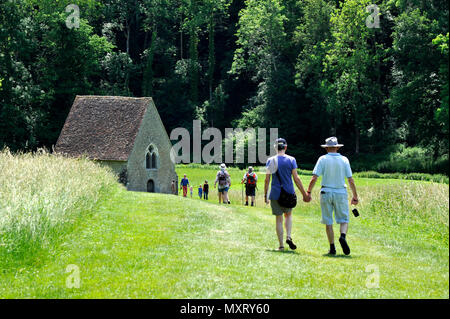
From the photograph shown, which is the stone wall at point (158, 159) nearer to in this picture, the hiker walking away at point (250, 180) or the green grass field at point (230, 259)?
the hiker walking away at point (250, 180)

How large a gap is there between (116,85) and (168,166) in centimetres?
2602

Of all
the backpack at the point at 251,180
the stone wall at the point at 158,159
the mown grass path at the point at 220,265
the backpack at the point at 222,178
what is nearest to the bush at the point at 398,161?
the stone wall at the point at 158,159

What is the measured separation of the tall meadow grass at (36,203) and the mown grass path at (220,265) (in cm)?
51

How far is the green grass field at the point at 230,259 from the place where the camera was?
7246 mm

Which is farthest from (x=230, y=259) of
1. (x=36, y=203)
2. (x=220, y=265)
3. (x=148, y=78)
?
(x=148, y=78)

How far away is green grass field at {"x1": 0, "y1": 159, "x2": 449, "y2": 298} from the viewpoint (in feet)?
23.8

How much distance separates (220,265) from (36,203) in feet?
21.1

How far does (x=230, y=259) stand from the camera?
378 inches

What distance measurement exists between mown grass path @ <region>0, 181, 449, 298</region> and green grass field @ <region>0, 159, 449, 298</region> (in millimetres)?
19

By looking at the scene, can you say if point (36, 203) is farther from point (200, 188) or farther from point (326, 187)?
point (200, 188)

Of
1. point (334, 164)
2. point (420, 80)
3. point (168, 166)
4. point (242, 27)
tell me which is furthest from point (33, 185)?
point (242, 27)

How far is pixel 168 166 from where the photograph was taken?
43469mm

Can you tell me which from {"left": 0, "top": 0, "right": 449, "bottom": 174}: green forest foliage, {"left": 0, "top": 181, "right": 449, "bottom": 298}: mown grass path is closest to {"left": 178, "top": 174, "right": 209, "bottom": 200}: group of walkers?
{"left": 0, "top": 181, "right": 449, "bottom": 298}: mown grass path
